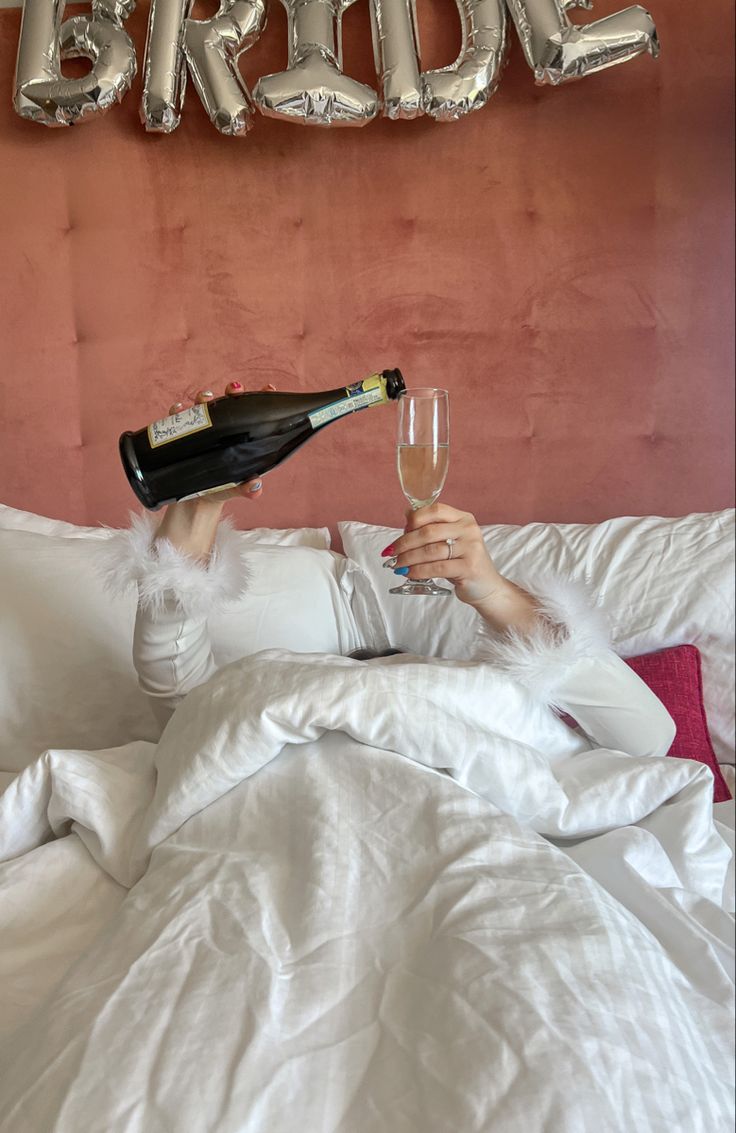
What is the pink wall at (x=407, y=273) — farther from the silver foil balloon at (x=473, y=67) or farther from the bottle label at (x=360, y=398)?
the bottle label at (x=360, y=398)

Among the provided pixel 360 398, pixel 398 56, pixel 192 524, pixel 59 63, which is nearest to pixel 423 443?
pixel 360 398

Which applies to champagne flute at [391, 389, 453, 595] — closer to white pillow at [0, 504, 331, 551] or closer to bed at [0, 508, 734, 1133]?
bed at [0, 508, 734, 1133]

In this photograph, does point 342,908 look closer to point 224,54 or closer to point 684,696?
point 684,696

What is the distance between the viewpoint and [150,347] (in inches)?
67.5

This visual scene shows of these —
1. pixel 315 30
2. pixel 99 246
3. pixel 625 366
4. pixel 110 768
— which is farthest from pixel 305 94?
pixel 110 768

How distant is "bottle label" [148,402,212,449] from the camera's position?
3.49ft

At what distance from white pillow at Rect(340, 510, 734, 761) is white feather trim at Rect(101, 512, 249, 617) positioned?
13.0 inches

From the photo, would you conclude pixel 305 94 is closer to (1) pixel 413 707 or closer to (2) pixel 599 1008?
(1) pixel 413 707

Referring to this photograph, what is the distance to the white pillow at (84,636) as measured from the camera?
51.7 inches

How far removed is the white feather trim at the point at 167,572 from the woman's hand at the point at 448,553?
25 cm

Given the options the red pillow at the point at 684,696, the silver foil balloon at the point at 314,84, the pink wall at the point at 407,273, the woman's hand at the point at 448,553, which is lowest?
the red pillow at the point at 684,696

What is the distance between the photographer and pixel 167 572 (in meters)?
1.17

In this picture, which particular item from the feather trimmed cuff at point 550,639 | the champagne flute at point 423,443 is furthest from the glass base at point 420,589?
the feather trimmed cuff at point 550,639

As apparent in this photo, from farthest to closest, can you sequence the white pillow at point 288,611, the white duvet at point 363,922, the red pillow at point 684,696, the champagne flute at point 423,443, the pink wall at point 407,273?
the pink wall at point 407,273, the white pillow at point 288,611, the red pillow at point 684,696, the champagne flute at point 423,443, the white duvet at point 363,922
